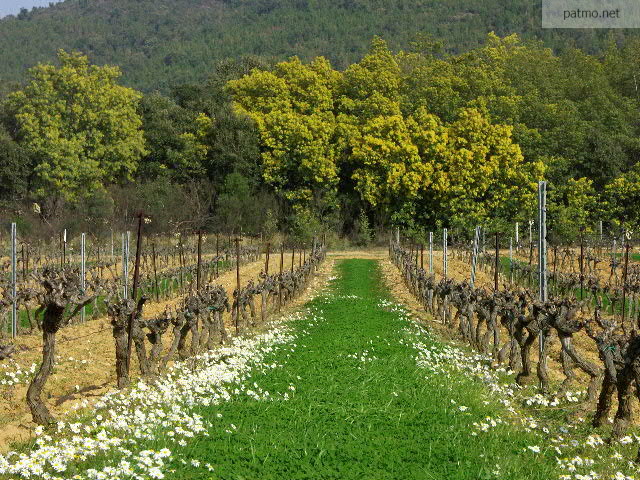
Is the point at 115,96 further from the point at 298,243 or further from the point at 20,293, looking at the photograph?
the point at 20,293

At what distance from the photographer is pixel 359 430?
9.16 m

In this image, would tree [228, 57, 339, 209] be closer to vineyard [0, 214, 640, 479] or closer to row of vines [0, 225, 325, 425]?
row of vines [0, 225, 325, 425]

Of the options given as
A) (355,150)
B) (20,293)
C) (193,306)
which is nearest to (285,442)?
(193,306)

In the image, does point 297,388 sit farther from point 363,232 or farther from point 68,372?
point 363,232

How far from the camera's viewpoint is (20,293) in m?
19.2

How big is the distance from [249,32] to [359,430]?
520 ft

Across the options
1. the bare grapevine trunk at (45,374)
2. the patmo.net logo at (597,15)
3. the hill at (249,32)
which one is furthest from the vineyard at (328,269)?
the hill at (249,32)

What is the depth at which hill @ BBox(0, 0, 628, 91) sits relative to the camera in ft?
442

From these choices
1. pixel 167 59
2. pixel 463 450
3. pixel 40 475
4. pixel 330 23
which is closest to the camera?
pixel 40 475

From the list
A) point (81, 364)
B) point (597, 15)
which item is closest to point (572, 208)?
point (81, 364)

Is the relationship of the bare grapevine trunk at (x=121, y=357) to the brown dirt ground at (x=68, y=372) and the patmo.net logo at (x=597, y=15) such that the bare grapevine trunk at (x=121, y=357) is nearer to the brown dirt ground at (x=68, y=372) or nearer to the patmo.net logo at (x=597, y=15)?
the brown dirt ground at (x=68, y=372)

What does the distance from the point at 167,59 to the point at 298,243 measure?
10677 centimetres

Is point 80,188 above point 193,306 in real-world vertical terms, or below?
above

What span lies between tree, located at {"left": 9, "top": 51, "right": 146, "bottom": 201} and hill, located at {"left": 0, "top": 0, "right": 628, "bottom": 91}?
5861 cm
